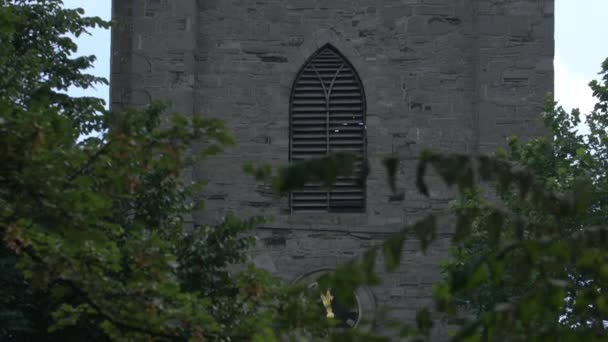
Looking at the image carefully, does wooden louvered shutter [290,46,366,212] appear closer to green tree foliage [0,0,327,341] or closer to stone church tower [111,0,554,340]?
stone church tower [111,0,554,340]

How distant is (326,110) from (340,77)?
1.59 ft

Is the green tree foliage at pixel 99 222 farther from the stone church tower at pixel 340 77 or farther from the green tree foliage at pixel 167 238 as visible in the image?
the stone church tower at pixel 340 77

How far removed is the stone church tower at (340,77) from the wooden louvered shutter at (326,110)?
0.01 metres

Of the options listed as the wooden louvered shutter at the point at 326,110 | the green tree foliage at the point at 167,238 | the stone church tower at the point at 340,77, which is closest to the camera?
the green tree foliage at the point at 167,238

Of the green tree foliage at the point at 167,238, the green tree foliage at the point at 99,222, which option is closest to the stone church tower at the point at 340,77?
the green tree foliage at the point at 167,238

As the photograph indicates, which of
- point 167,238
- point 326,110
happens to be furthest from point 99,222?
point 326,110

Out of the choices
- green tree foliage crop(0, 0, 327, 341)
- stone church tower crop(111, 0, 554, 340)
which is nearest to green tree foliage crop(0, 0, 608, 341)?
green tree foliage crop(0, 0, 327, 341)

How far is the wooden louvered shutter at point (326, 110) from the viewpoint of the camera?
23969mm

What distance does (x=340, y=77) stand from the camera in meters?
24.1

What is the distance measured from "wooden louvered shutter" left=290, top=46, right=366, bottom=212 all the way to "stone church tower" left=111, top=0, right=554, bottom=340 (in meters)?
0.01

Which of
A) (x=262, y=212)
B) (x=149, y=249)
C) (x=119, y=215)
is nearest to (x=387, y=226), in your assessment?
(x=262, y=212)

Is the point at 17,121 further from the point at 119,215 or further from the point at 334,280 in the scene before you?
the point at 119,215

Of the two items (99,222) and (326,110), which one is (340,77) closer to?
(326,110)

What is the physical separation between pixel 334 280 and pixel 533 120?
17715mm
